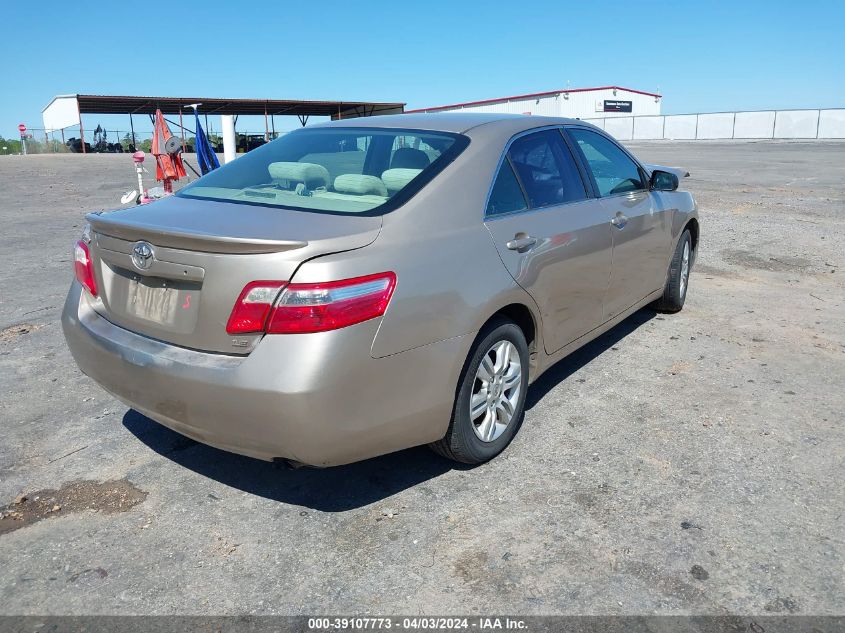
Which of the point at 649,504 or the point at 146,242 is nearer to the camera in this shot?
the point at 146,242

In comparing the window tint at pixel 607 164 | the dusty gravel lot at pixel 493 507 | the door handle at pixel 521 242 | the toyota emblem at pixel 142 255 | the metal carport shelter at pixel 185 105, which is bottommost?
the dusty gravel lot at pixel 493 507

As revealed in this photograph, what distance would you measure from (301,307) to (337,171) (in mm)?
1242

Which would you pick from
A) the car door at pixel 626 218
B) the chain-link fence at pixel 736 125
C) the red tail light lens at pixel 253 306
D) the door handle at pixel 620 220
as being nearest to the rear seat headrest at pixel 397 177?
the red tail light lens at pixel 253 306

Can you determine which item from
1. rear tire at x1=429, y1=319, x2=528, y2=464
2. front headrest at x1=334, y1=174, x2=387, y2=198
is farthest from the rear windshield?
rear tire at x1=429, y1=319, x2=528, y2=464

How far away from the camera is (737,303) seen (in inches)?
251

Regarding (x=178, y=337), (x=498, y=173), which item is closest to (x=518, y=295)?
(x=498, y=173)

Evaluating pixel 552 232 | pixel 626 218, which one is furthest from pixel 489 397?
pixel 626 218

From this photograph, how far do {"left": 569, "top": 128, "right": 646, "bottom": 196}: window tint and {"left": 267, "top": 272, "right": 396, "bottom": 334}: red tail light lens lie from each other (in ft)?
7.83

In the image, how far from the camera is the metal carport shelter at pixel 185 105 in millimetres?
36250

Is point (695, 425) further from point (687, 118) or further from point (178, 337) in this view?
point (687, 118)

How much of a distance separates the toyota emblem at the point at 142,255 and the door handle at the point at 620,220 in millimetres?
2762

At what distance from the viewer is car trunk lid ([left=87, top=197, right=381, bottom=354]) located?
2.54 m

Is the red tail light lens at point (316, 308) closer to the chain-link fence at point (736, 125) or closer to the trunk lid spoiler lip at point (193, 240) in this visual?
the trunk lid spoiler lip at point (193, 240)

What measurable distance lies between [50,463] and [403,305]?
2095 mm
